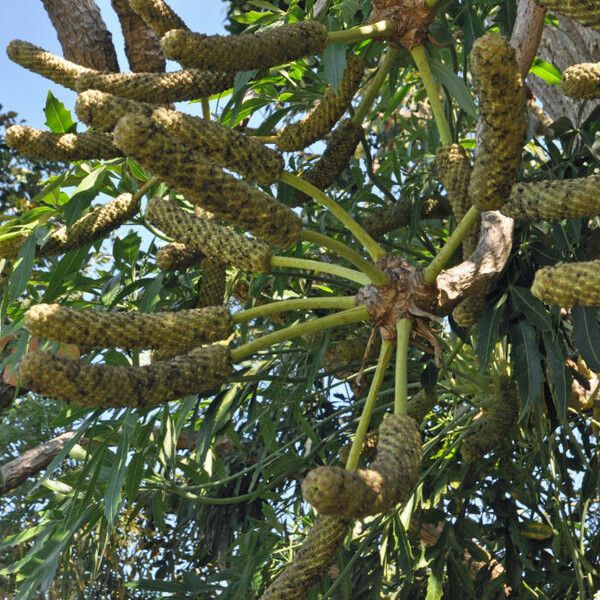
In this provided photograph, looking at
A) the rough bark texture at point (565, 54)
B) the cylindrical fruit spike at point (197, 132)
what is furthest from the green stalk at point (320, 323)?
the rough bark texture at point (565, 54)

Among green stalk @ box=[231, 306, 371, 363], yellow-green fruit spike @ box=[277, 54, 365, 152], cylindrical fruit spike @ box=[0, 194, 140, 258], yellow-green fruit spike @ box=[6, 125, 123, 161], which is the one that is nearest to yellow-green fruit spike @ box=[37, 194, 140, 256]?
cylindrical fruit spike @ box=[0, 194, 140, 258]

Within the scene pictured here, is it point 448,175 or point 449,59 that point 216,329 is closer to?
point 448,175

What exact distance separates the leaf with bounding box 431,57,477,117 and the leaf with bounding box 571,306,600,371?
0.43 meters

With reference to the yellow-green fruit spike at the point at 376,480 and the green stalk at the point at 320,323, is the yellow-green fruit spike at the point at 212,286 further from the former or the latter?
the yellow-green fruit spike at the point at 376,480

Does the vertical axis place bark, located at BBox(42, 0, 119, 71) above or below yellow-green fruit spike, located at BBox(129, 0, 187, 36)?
above

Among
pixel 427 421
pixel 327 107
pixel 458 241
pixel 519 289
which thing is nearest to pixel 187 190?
pixel 458 241

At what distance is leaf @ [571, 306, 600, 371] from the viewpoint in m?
2.20

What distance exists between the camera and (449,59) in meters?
3.15

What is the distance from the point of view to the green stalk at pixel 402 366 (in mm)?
1864

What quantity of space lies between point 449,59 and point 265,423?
104 cm

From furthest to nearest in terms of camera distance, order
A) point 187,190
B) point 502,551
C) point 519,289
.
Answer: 1. point 502,551
2. point 519,289
3. point 187,190

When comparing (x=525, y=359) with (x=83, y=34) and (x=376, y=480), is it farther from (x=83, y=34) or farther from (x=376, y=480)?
(x=83, y=34)

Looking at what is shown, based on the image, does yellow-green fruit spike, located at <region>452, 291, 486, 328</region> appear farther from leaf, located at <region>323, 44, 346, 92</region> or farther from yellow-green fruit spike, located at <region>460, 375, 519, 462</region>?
yellow-green fruit spike, located at <region>460, 375, 519, 462</region>

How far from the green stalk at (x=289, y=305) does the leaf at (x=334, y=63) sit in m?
0.38
